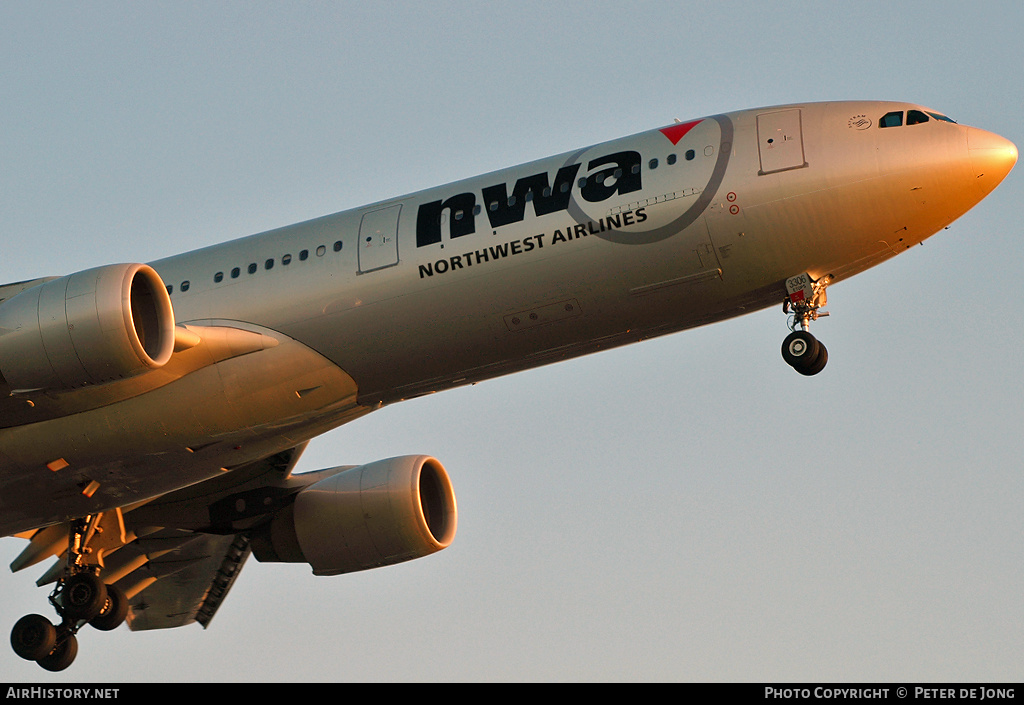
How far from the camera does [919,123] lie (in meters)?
23.0

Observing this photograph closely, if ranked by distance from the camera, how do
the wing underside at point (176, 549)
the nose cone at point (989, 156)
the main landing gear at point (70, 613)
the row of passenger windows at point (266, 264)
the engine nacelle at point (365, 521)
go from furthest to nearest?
1. the wing underside at point (176, 549)
2. the engine nacelle at point (365, 521)
3. the main landing gear at point (70, 613)
4. the row of passenger windows at point (266, 264)
5. the nose cone at point (989, 156)

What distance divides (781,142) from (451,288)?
5.61m

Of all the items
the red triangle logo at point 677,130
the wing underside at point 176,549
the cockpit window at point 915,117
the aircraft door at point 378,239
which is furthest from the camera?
the wing underside at point 176,549

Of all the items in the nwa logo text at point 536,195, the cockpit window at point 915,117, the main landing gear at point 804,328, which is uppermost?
the cockpit window at point 915,117

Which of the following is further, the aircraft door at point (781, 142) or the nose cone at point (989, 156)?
the aircraft door at point (781, 142)

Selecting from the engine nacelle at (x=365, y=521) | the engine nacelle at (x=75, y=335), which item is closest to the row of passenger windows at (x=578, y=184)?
the engine nacelle at (x=75, y=335)

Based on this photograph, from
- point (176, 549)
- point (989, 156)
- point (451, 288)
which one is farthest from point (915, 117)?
point (176, 549)

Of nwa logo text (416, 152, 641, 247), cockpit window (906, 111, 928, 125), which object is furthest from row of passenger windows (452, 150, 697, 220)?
cockpit window (906, 111, 928, 125)

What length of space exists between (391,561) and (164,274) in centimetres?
716

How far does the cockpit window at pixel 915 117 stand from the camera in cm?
2298

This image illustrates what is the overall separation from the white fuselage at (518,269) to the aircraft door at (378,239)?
0.04m

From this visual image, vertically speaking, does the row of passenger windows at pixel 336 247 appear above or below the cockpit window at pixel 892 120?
below

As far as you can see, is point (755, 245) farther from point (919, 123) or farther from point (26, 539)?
point (26, 539)

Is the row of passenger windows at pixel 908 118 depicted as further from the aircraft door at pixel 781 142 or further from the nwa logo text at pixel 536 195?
the nwa logo text at pixel 536 195
